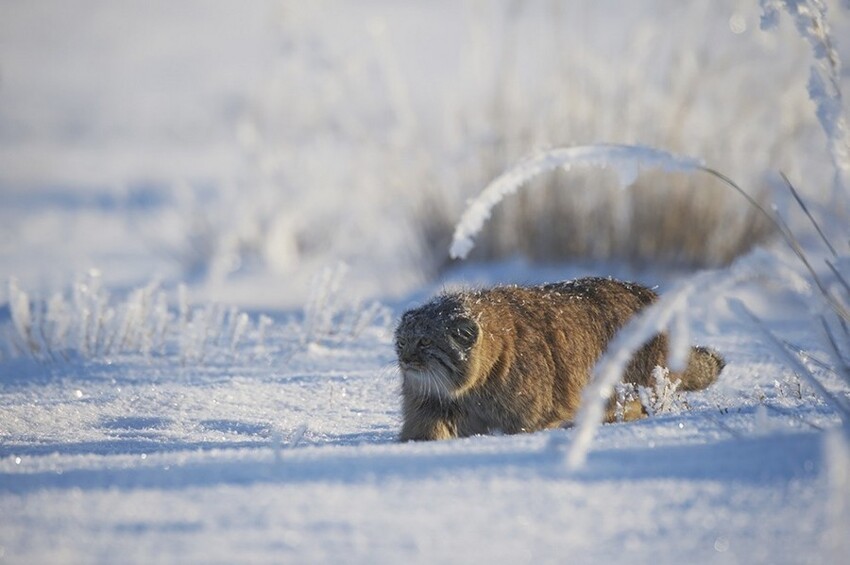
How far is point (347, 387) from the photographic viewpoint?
4156mm

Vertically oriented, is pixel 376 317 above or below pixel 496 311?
below

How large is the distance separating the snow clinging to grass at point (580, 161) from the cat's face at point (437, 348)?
101 centimetres

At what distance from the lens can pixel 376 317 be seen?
563 cm

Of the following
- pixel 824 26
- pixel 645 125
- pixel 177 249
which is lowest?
pixel 177 249

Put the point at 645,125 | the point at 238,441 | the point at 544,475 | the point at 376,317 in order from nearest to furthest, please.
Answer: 1. the point at 544,475
2. the point at 238,441
3. the point at 376,317
4. the point at 645,125

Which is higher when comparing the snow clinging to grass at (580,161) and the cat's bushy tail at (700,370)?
the snow clinging to grass at (580,161)

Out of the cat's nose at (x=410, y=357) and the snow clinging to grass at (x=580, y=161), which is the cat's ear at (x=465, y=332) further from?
the snow clinging to grass at (x=580, y=161)

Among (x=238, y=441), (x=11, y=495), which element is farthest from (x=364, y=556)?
(x=238, y=441)

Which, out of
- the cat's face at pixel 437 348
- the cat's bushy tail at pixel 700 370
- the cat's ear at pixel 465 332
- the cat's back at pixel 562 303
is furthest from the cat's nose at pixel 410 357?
the cat's bushy tail at pixel 700 370

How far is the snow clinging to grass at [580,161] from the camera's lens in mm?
2488

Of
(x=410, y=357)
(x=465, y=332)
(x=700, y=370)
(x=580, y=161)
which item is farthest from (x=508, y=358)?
(x=580, y=161)

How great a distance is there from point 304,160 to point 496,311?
21.7 feet

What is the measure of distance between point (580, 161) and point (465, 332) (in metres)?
1.17

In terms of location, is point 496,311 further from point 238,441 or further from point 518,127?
point 518,127
